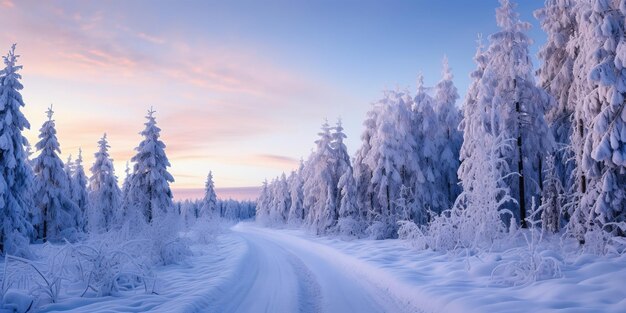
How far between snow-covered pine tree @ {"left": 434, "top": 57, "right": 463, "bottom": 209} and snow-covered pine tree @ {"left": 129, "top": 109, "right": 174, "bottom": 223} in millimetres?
23871

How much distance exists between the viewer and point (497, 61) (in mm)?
21922

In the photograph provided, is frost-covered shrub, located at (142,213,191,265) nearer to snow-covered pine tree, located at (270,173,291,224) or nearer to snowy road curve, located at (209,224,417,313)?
snowy road curve, located at (209,224,417,313)

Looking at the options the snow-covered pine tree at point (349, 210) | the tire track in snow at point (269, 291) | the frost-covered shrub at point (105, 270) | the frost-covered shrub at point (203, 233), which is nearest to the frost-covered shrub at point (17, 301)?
the frost-covered shrub at point (105, 270)

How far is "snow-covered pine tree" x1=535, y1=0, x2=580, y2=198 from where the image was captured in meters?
22.2

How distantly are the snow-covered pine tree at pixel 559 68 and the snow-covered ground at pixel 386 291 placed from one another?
14753mm

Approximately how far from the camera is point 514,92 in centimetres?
2164

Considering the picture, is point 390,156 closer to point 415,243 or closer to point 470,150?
point 470,150

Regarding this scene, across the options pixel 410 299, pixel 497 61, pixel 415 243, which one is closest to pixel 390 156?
pixel 497 61

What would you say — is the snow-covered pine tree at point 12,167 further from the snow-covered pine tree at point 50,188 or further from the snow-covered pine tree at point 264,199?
the snow-covered pine tree at point 264,199

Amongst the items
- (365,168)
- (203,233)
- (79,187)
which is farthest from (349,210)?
(79,187)

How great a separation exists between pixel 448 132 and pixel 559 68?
11.3 meters

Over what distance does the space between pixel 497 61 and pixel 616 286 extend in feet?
56.9

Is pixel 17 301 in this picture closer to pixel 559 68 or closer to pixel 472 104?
pixel 472 104

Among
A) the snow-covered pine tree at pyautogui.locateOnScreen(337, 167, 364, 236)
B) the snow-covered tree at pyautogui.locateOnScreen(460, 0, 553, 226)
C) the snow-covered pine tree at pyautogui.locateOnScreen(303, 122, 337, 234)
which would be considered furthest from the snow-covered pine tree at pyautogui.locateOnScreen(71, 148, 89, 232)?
the snow-covered tree at pyautogui.locateOnScreen(460, 0, 553, 226)
